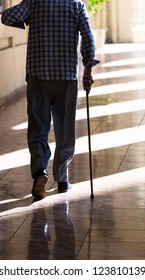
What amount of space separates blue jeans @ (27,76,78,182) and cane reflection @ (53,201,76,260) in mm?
→ 397

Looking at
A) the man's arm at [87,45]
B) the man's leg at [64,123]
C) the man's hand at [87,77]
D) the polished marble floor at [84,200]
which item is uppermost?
the man's arm at [87,45]

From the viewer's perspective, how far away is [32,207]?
4766 mm

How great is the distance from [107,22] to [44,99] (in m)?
15.2

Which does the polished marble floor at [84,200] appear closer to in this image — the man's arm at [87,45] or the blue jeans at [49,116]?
the blue jeans at [49,116]

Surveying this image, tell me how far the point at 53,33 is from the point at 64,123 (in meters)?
0.66

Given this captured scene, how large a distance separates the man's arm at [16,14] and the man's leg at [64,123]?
517mm

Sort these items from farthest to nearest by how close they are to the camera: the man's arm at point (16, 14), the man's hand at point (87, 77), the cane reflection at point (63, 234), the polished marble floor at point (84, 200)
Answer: the man's hand at point (87, 77), the man's arm at point (16, 14), the polished marble floor at point (84, 200), the cane reflection at point (63, 234)

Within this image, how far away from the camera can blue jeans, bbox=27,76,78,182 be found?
16.0ft

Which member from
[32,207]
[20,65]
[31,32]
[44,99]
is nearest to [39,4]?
[31,32]

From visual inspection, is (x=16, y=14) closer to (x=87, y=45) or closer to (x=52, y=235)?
(x=87, y=45)

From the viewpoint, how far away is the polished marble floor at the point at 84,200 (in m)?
4.00

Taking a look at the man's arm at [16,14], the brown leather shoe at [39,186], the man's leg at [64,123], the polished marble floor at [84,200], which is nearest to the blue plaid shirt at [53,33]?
the man's arm at [16,14]

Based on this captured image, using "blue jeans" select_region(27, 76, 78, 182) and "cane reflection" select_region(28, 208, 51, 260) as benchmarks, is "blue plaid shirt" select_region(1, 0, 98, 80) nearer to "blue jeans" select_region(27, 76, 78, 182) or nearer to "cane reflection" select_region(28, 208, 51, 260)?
"blue jeans" select_region(27, 76, 78, 182)
